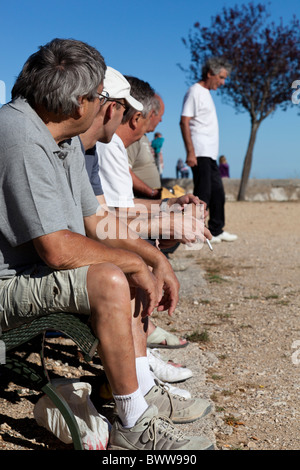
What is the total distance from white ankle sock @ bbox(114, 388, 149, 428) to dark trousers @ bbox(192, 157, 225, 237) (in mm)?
5293

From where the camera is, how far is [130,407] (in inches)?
86.9

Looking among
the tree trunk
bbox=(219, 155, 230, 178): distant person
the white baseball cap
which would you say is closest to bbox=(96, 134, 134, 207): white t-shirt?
the white baseball cap

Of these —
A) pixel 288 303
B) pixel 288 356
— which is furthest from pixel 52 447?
pixel 288 303

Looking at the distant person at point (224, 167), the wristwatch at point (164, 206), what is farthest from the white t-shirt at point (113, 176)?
the distant person at point (224, 167)

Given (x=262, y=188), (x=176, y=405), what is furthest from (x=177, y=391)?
(x=262, y=188)

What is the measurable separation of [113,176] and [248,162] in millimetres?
14899

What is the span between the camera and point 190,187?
16.3 meters

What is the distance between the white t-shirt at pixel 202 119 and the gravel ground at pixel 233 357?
1.39 metres

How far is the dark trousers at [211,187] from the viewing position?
736cm

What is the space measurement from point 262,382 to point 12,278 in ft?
5.24

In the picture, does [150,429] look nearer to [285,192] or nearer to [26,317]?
[26,317]

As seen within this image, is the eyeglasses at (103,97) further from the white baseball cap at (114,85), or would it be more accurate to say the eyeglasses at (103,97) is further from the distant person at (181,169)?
the distant person at (181,169)

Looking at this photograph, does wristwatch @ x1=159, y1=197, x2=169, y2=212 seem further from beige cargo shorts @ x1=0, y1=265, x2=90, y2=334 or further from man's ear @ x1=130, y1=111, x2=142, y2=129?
beige cargo shorts @ x1=0, y1=265, x2=90, y2=334

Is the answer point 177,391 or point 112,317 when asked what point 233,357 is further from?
point 112,317
